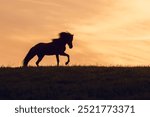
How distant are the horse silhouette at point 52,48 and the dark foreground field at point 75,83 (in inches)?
194

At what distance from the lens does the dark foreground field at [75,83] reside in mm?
41125

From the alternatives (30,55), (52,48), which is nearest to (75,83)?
(52,48)

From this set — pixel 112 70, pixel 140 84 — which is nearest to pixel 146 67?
pixel 112 70

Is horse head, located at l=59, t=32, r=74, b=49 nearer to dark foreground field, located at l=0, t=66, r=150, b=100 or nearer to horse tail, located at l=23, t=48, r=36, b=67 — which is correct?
horse tail, located at l=23, t=48, r=36, b=67

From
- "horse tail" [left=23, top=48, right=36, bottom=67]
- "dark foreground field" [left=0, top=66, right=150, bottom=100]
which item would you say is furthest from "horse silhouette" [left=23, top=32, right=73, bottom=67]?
"dark foreground field" [left=0, top=66, right=150, bottom=100]

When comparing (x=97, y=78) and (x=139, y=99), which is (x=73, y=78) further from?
(x=139, y=99)

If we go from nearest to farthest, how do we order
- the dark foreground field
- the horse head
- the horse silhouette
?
the dark foreground field
the horse silhouette
the horse head

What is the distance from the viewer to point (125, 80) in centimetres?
4409

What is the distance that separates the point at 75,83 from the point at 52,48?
10030mm

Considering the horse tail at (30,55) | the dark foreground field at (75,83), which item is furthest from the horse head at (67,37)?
the dark foreground field at (75,83)

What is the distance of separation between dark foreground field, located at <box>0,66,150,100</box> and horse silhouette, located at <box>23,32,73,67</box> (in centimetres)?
492

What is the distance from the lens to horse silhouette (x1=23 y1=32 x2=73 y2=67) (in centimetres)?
5338

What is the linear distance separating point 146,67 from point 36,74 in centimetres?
713

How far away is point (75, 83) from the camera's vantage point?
43.8 m
